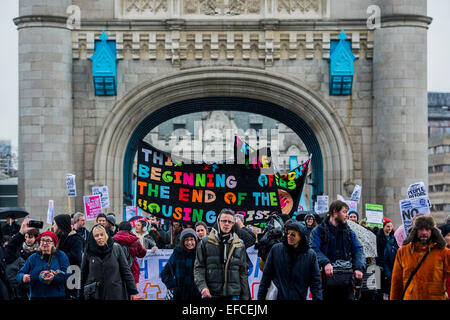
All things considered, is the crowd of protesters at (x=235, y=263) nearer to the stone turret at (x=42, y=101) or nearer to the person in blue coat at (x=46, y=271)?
the person in blue coat at (x=46, y=271)

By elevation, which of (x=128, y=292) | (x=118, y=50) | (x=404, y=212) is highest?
(x=118, y=50)

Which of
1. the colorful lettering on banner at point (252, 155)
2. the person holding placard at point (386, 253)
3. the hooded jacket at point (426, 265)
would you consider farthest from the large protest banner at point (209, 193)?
the hooded jacket at point (426, 265)

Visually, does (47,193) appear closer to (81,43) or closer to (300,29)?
(81,43)

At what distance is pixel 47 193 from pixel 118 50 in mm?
4164

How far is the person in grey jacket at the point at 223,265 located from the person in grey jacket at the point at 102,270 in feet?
3.35

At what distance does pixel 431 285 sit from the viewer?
887 centimetres

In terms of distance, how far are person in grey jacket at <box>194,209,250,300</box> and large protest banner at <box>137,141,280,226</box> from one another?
3.71 m

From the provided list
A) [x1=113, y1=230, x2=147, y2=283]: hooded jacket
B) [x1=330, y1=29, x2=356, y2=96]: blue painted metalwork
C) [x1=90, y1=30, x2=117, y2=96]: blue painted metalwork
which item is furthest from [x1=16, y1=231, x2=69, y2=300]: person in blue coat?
[x1=330, y1=29, x2=356, y2=96]: blue painted metalwork

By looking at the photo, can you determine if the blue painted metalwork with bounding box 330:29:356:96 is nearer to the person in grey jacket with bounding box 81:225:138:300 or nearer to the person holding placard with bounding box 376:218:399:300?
the person holding placard with bounding box 376:218:399:300

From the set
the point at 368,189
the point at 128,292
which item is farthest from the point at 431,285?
the point at 368,189

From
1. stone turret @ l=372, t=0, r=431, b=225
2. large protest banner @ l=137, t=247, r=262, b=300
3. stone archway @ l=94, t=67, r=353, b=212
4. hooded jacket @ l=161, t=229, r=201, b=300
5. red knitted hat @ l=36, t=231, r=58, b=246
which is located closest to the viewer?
red knitted hat @ l=36, t=231, r=58, b=246

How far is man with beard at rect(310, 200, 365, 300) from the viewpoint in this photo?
10.7 m

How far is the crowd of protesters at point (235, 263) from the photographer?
8969mm

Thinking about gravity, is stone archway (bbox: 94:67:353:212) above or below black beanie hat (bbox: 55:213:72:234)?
above
